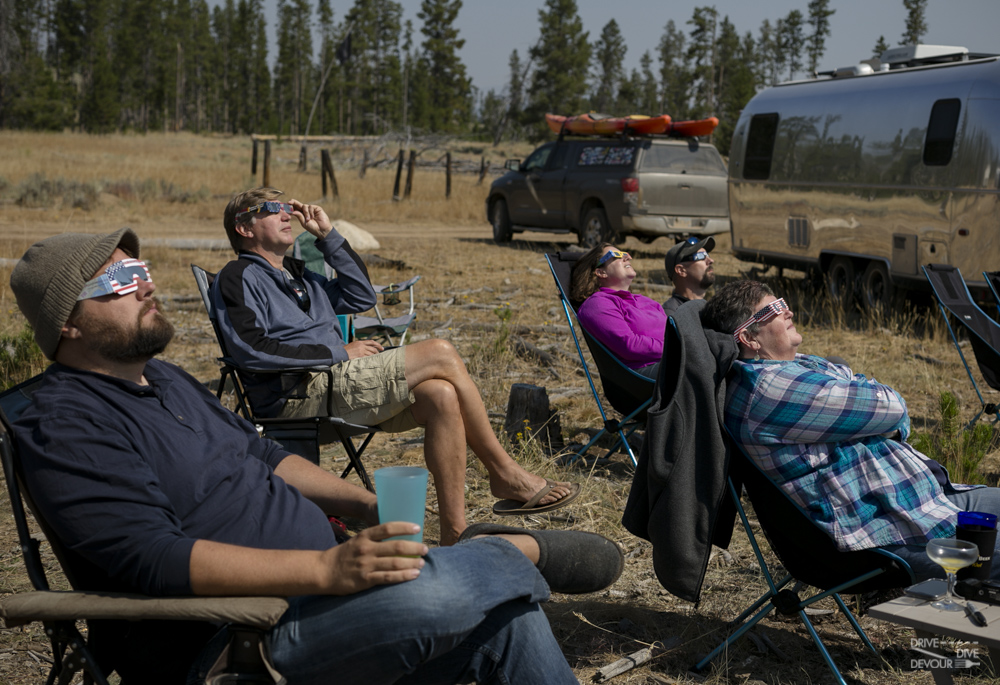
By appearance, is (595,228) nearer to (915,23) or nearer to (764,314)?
(764,314)

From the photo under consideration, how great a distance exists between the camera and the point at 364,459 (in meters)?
4.66

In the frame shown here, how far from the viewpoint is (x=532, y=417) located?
4.83 metres

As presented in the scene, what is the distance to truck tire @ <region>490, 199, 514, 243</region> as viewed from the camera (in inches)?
582

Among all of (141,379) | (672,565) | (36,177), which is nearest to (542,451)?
(672,565)

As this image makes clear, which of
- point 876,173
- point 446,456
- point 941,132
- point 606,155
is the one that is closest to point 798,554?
point 446,456

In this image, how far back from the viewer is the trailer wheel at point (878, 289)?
8.25 metres

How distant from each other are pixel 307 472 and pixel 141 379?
56cm

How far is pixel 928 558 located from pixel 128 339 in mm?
2155

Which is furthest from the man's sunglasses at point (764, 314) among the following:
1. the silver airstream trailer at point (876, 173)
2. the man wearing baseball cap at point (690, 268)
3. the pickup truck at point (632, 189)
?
the pickup truck at point (632, 189)

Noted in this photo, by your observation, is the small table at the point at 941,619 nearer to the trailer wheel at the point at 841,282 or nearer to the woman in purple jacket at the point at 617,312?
the woman in purple jacket at the point at 617,312

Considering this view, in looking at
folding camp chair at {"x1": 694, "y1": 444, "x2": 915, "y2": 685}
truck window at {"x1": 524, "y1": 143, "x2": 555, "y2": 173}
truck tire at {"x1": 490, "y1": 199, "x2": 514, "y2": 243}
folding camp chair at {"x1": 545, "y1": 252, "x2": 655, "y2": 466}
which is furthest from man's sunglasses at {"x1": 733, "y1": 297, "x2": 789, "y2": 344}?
truck tire at {"x1": 490, "y1": 199, "x2": 514, "y2": 243}

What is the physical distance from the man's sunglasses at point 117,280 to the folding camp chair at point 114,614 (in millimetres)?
322

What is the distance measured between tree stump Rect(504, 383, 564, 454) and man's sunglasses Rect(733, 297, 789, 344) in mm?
2130

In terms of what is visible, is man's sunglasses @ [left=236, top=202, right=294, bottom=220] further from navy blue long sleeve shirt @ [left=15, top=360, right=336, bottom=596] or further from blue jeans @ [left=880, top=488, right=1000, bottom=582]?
blue jeans @ [left=880, top=488, right=1000, bottom=582]
